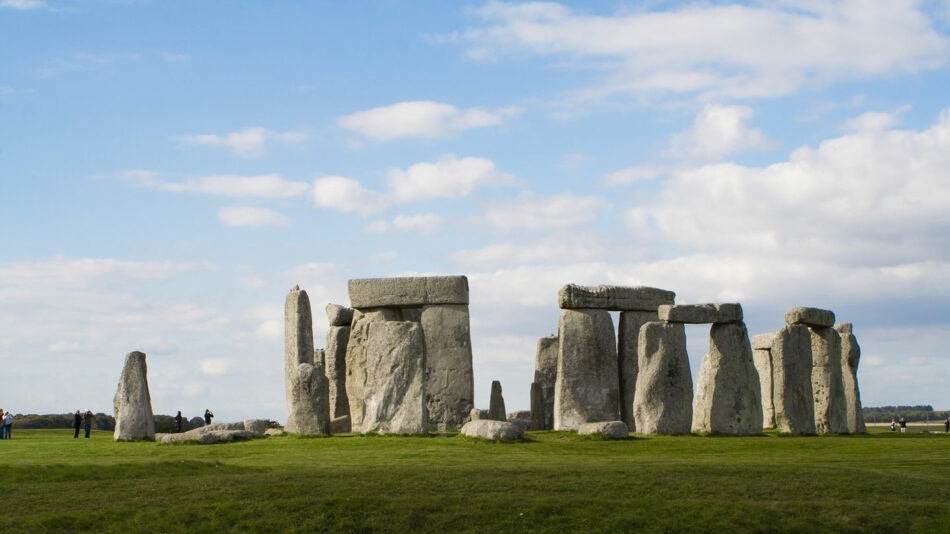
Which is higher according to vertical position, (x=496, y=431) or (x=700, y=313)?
(x=700, y=313)

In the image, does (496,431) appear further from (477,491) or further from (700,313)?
(477,491)

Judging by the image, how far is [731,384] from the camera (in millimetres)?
27344

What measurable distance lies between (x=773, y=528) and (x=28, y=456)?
15.2 m

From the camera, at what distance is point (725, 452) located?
76.1ft

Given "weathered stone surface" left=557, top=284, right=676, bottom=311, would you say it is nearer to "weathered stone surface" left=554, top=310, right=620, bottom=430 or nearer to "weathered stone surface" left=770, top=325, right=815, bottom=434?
"weathered stone surface" left=554, top=310, right=620, bottom=430

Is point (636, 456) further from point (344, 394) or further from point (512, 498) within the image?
point (344, 394)

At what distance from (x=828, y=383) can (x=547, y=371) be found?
746 cm

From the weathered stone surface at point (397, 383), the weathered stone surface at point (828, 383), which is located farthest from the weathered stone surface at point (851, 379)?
the weathered stone surface at point (397, 383)

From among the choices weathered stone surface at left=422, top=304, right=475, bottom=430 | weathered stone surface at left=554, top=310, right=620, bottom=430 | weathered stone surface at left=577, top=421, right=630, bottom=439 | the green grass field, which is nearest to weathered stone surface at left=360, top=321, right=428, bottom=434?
the green grass field

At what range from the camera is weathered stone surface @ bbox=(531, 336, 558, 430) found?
104 feet

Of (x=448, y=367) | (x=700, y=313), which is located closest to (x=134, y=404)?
(x=448, y=367)

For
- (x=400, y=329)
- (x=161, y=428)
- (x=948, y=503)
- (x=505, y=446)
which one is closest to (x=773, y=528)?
(x=948, y=503)

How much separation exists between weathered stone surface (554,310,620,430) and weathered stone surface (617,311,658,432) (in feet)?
2.30

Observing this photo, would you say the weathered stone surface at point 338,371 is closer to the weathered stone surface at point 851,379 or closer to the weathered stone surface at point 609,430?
the weathered stone surface at point 609,430
